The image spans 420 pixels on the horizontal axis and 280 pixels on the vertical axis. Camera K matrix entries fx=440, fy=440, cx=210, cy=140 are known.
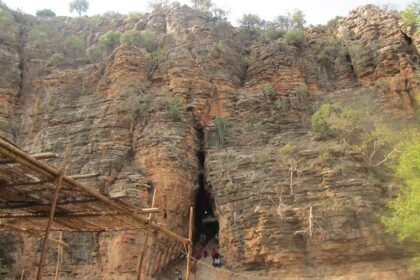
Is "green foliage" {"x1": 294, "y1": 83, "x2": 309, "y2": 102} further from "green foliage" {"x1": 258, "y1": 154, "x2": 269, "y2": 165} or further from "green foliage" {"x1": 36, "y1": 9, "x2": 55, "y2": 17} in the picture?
"green foliage" {"x1": 36, "y1": 9, "x2": 55, "y2": 17}

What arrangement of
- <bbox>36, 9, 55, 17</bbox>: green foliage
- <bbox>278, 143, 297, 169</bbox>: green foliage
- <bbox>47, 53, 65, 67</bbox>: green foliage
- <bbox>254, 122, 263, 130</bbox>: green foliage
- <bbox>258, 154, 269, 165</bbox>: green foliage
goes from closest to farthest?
<bbox>278, 143, 297, 169</bbox>: green foliage, <bbox>258, 154, 269, 165</bbox>: green foliage, <bbox>254, 122, 263, 130</bbox>: green foliage, <bbox>47, 53, 65, 67</bbox>: green foliage, <bbox>36, 9, 55, 17</bbox>: green foliage

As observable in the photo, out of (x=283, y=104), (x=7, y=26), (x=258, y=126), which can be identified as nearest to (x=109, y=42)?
(x=7, y=26)

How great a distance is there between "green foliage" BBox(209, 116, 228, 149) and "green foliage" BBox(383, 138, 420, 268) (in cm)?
865

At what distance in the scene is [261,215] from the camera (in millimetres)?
18359

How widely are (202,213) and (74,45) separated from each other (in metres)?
15.4

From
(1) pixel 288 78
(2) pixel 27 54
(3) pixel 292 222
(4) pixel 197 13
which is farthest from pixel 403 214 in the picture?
(2) pixel 27 54

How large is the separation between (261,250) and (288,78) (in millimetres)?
12421

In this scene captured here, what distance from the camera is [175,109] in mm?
23031

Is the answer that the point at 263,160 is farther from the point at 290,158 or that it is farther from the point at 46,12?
the point at 46,12

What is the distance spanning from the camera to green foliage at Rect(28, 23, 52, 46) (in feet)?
101

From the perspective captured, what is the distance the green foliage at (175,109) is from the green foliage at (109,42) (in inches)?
352

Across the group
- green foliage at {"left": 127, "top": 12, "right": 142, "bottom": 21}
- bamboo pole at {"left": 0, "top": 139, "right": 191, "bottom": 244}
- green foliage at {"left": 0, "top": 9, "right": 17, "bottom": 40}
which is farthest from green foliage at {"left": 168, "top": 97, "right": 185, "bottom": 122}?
bamboo pole at {"left": 0, "top": 139, "right": 191, "bottom": 244}

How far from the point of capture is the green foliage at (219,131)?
22953mm

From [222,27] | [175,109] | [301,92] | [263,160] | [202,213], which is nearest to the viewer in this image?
[263,160]
